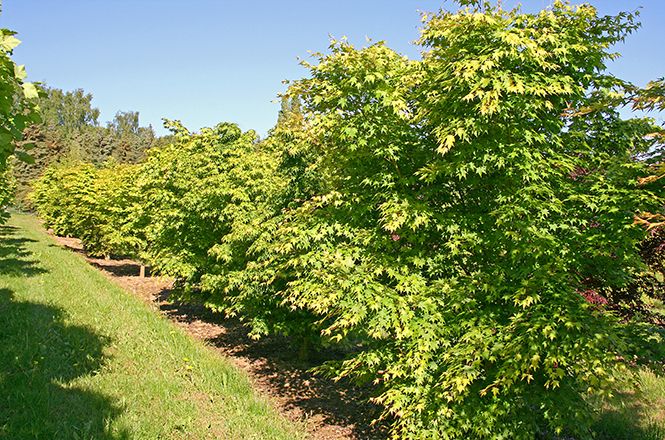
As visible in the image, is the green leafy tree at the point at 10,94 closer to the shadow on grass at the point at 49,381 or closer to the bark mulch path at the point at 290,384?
the shadow on grass at the point at 49,381

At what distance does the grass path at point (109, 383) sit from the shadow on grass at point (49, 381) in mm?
12

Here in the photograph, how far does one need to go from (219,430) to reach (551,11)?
7.75 m

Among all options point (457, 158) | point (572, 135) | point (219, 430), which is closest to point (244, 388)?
point (219, 430)

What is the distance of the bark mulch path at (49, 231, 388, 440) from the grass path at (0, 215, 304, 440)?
4.21ft

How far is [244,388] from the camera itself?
8539 mm

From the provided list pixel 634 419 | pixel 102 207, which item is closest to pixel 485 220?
pixel 634 419

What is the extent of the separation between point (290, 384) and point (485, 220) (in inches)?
283

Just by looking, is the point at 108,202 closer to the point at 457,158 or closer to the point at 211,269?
the point at 211,269

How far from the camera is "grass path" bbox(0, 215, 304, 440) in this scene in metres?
5.52

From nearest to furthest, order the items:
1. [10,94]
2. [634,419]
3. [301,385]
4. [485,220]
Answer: [10,94] < [485,220] < [634,419] < [301,385]

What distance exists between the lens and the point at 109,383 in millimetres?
6824

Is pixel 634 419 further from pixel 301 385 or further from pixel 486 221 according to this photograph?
pixel 301 385

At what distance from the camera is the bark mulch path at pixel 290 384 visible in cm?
882

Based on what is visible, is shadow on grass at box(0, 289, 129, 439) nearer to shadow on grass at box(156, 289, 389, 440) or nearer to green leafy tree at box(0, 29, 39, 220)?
green leafy tree at box(0, 29, 39, 220)
